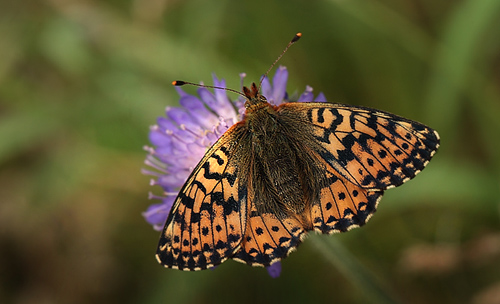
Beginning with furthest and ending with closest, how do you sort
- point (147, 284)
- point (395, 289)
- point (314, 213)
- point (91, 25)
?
point (91, 25) → point (147, 284) → point (395, 289) → point (314, 213)

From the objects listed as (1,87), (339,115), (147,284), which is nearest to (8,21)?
(1,87)

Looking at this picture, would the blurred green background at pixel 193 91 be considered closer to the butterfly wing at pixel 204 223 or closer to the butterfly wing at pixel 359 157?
the butterfly wing at pixel 359 157

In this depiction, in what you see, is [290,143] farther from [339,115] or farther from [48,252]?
[48,252]

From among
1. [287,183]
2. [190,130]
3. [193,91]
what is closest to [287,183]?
[287,183]

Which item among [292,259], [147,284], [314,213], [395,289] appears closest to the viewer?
[314,213]

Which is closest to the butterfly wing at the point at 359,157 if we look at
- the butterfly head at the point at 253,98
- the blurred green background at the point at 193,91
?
the butterfly head at the point at 253,98

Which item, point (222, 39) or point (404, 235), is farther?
point (222, 39)

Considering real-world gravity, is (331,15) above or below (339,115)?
above
